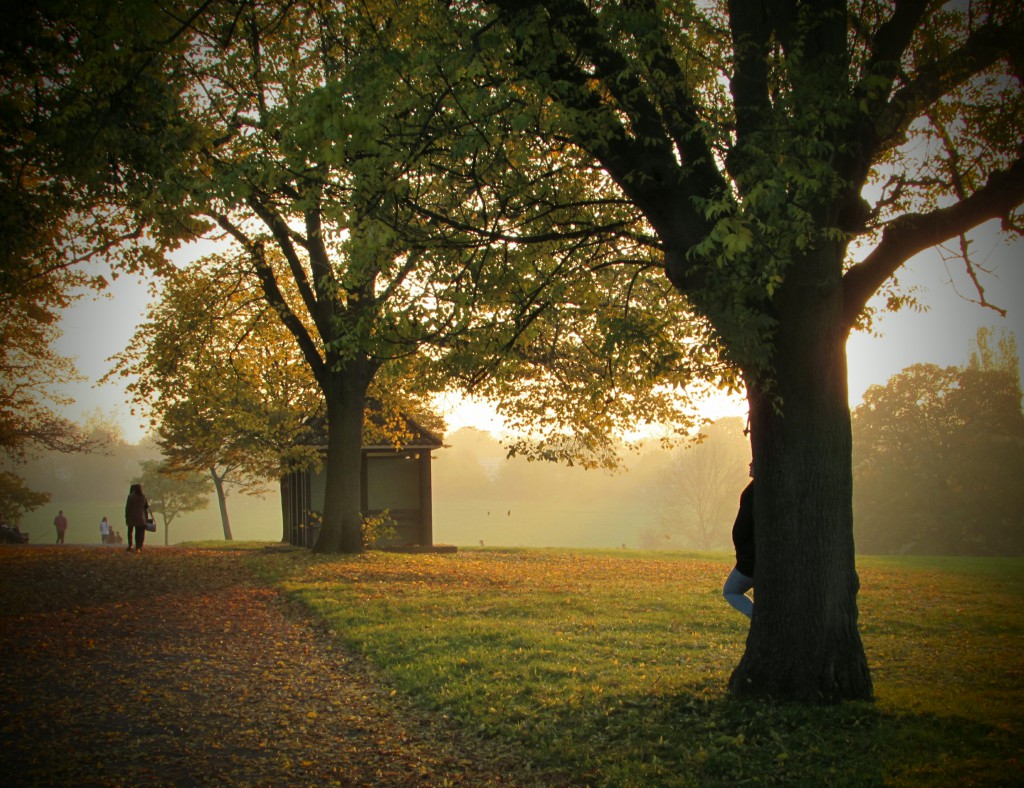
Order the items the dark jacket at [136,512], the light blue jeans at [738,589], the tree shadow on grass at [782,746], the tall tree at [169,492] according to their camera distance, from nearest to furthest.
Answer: the tree shadow on grass at [782,746] < the light blue jeans at [738,589] < the dark jacket at [136,512] < the tall tree at [169,492]

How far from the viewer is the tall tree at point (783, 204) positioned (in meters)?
6.07

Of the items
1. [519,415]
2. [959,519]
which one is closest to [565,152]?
[519,415]

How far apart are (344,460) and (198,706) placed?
13168 millimetres

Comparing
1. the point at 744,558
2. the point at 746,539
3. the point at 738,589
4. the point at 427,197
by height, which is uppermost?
the point at 427,197

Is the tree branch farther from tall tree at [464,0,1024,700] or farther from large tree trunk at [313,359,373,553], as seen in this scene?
large tree trunk at [313,359,373,553]

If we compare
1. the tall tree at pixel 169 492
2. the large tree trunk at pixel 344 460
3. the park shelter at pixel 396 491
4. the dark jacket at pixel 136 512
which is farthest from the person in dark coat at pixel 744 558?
the tall tree at pixel 169 492

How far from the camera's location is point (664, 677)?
24.6ft

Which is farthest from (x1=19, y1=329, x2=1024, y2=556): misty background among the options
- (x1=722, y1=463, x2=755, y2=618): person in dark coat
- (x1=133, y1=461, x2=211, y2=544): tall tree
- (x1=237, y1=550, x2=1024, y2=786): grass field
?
(x1=722, y1=463, x2=755, y2=618): person in dark coat

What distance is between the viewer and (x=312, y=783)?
500 cm

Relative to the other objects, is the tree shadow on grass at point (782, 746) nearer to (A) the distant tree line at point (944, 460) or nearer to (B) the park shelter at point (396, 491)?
(B) the park shelter at point (396, 491)

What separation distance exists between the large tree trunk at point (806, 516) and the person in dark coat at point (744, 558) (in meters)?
0.77

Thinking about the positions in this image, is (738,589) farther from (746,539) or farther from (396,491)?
(396,491)

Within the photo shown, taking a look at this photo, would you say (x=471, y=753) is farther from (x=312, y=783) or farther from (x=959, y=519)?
(x=959, y=519)

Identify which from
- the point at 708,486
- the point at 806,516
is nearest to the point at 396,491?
the point at 806,516
